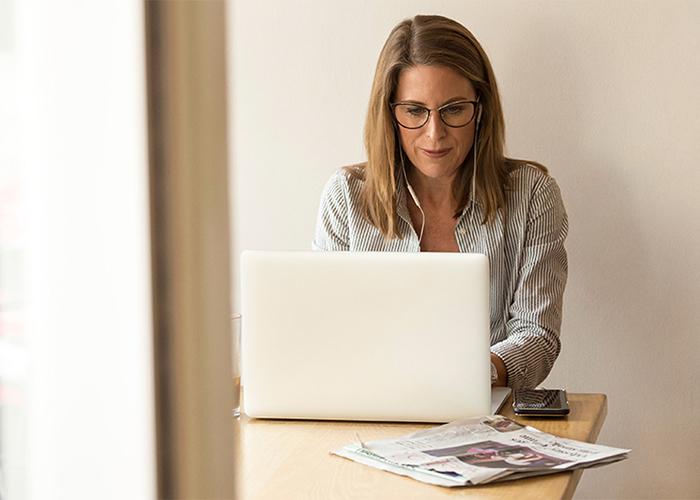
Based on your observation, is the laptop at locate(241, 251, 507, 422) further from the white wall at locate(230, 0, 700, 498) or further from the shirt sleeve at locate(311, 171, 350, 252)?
the white wall at locate(230, 0, 700, 498)

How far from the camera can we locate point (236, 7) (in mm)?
1960

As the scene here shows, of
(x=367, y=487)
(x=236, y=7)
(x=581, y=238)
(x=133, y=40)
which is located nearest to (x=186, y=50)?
(x=133, y=40)

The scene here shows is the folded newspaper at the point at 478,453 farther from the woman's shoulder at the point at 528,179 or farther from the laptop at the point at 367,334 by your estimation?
the woman's shoulder at the point at 528,179

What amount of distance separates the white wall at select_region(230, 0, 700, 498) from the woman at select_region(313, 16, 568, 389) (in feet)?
0.62

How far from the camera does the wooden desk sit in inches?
32.0

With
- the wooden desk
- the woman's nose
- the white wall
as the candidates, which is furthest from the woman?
the wooden desk

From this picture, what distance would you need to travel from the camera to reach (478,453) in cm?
90

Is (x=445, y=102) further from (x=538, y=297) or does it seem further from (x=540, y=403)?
(x=540, y=403)

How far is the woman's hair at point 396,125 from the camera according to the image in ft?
5.27

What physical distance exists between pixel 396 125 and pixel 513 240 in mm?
383

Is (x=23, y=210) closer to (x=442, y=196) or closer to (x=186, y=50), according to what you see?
(x=186, y=50)

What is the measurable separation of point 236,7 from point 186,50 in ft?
6.23

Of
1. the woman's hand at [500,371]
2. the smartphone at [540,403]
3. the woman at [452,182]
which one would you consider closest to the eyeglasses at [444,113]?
the woman at [452,182]

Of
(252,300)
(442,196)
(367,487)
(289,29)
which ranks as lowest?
(367,487)
